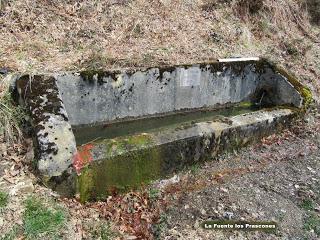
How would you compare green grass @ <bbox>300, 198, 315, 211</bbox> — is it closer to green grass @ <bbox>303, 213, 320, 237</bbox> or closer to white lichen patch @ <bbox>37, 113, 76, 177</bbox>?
green grass @ <bbox>303, 213, 320, 237</bbox>

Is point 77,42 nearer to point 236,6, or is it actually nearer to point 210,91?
point 210,91

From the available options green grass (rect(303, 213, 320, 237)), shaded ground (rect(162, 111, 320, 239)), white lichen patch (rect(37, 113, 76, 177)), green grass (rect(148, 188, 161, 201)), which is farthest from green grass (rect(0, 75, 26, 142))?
green grass (rect(303, 213, 320, 237))

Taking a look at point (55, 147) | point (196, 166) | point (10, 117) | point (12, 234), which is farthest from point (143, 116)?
point (12, 234)

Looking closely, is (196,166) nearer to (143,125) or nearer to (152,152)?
(152,152)

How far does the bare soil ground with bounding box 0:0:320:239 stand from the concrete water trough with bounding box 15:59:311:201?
239mm

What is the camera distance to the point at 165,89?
726cm

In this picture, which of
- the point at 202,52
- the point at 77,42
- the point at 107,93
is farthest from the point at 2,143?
the point at 202,52

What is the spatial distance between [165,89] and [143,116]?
0.70 meters

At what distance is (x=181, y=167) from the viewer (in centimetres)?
529

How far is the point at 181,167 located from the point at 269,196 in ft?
4.35

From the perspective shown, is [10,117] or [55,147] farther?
[10,117]

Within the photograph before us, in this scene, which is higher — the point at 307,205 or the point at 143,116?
the point at 143,116

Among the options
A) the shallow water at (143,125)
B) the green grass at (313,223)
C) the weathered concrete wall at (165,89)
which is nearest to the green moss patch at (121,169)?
the shallow water at (143,125)

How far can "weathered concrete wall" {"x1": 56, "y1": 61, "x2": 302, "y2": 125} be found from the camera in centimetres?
641
